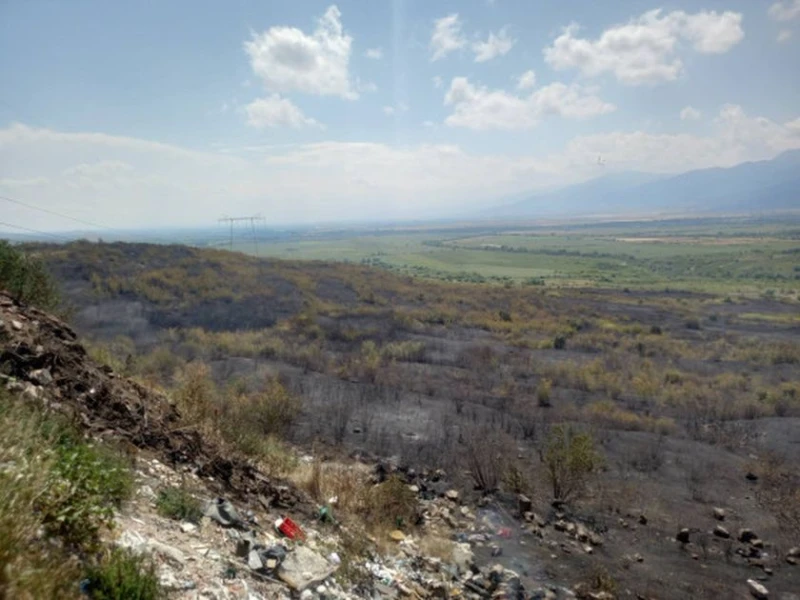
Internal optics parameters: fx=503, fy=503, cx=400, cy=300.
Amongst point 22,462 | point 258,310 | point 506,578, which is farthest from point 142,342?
point 22,462

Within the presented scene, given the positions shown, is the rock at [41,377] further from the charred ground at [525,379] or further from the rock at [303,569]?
the charred ground at [525,379]

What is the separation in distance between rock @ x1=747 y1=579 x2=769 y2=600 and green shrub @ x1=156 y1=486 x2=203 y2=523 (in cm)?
878

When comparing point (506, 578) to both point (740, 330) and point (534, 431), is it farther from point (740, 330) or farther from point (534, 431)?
point (740, 330)

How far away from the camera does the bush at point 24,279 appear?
999cm

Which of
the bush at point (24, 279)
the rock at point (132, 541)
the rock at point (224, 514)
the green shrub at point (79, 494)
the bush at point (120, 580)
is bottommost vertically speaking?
the rock at point (224, 514)

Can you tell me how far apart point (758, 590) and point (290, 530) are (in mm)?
7765

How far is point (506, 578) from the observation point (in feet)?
25.3

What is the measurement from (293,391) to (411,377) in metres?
5.25

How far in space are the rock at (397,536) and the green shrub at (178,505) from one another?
3.42m

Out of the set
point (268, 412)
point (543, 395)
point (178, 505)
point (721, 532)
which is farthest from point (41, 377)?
point (543, 395)

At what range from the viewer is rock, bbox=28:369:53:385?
19.8ft

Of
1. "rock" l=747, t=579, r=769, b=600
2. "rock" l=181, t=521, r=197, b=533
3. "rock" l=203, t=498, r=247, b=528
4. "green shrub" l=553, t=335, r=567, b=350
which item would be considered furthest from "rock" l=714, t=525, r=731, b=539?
"green shrub" l=553, t=335, r=567, b=350

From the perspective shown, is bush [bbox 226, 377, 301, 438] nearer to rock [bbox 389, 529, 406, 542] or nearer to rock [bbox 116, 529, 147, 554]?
rock [bbox 389, 529, 406, 542]

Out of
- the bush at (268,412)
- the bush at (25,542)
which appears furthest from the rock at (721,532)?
the bush at (25,542)
